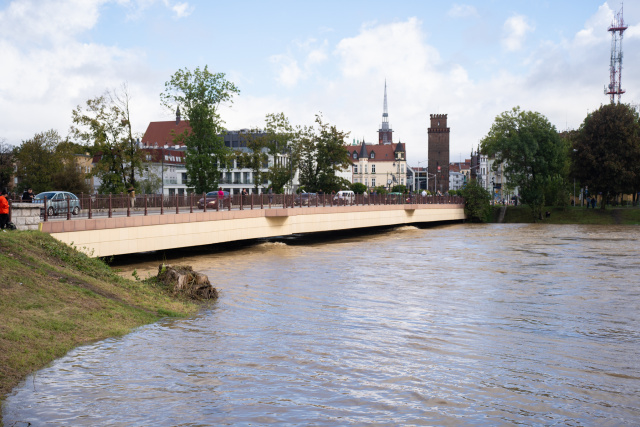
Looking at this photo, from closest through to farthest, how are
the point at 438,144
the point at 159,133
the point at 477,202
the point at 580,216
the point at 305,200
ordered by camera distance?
the point at 305,200, the point at 580,216, the point at 477,202, the point at 159,133, the point at 438,144

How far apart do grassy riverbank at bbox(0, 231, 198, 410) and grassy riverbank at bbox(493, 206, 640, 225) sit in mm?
66453

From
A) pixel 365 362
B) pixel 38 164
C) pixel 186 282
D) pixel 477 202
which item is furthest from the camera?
pixel 477 202

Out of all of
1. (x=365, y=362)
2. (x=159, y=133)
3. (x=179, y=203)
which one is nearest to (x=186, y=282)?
(x=365, y=362)

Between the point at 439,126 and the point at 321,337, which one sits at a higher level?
the point at 439,126

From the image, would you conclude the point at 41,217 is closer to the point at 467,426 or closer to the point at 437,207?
the point at 467,426

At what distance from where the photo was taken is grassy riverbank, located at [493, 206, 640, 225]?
73.8 meters

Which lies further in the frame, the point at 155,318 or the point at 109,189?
the point at 109,189

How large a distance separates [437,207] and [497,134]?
18.8 metres

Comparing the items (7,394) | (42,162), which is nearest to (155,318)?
(7,394)

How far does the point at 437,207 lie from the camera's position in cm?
7600

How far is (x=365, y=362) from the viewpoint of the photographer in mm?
12164

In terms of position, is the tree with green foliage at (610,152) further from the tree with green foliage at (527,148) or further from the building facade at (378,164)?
the building facade at (378,164)

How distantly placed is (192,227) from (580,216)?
57.5 meters

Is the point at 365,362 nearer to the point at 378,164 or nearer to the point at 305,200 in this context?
the point at 305,200
